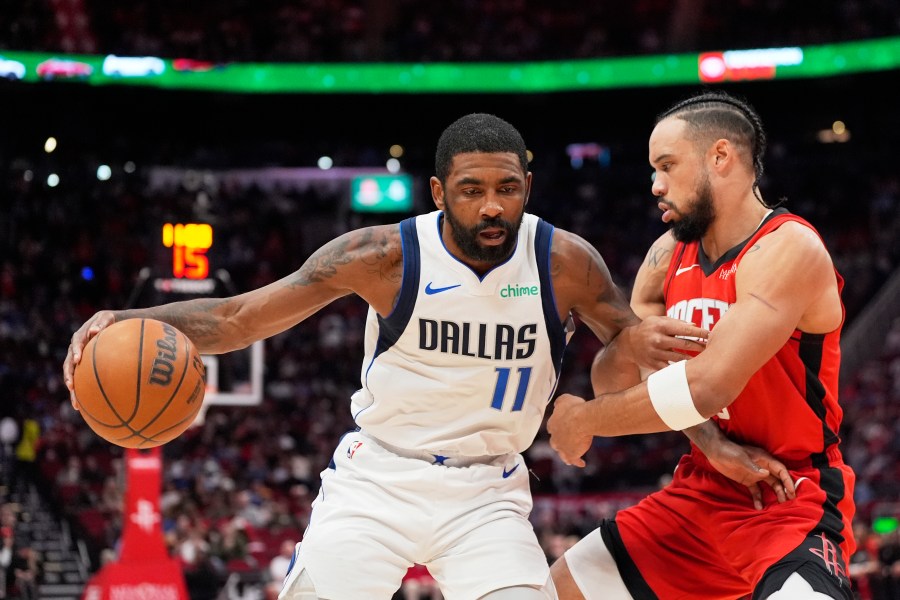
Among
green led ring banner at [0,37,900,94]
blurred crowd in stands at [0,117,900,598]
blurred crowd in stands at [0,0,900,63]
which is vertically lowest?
blurred crowd in stands at [0,117,900,598]

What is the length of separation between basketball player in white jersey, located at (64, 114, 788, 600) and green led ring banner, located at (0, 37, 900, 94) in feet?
57.7

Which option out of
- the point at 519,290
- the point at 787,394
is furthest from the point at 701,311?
the point at 519,290

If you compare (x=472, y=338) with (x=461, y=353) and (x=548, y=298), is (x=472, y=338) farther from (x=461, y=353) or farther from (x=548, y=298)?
(x=548, y=298)

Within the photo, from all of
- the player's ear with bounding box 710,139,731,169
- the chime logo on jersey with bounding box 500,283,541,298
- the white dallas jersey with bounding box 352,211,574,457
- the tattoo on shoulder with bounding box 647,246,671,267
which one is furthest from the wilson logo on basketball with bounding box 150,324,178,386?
the player's ear with bounding box 710,139,731,169

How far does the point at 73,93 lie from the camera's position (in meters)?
20.4

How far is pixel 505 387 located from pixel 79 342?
1476mm

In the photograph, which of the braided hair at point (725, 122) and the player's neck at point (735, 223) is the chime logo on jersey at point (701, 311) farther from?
the braided hair at point (725, 122)

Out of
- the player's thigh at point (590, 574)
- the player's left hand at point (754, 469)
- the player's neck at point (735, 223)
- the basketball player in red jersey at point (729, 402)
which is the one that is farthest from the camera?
the player's thigh at point (590, 574)

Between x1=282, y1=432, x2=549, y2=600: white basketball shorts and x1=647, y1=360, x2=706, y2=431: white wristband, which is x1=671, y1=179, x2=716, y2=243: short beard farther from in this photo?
x1=282, y1=432, x2=549, y2=600: white basketball shorts

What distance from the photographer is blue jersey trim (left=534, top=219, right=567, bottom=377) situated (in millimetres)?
3773

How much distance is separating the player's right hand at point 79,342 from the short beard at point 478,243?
4.14 feet

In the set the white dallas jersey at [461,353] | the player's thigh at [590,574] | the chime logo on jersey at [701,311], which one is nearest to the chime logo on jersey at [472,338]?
the white dallas jersey at [461,353]

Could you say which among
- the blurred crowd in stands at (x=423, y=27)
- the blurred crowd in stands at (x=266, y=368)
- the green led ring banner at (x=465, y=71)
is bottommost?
the blurred crowd in stands at (x=266, y=368)

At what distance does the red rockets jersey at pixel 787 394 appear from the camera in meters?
Answer: 3.61
